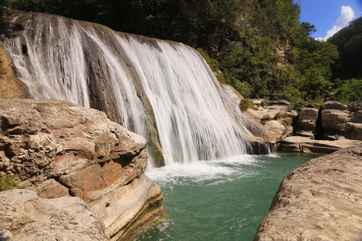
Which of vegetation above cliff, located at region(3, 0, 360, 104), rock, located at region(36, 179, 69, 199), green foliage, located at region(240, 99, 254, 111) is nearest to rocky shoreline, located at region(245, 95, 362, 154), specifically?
green foliage, located at region(240, 99, 254, 111)

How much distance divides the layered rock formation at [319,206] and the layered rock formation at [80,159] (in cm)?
224

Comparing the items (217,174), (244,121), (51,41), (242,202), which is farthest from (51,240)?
(244,121)

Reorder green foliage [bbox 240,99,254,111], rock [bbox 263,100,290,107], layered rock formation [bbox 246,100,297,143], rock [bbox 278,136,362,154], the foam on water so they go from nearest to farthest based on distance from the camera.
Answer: the foam on water, rock [bbox 278,136,362,154], layered rock formation [bbox 246,100,297,143], green foliage [bbox 240,99,254,111], rock [bbox 263,100,290,107]

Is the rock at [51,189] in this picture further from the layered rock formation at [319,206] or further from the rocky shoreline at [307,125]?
the rocky shoreline at [307,125]

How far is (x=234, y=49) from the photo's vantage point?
23.6 meters

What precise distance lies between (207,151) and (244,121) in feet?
13.7

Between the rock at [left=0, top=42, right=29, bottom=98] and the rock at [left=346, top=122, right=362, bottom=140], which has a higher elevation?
the rock at [left=0, top=42, right=29, bottom=98]

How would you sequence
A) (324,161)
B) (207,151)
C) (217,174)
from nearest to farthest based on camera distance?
(324,161) → (217,174) → (207,151)

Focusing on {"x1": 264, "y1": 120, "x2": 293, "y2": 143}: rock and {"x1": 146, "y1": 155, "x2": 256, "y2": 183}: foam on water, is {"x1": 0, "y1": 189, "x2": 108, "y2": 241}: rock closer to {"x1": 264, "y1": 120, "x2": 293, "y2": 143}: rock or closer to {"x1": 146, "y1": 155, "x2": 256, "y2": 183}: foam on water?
{"x1": 146, "y1": 155, "x2": 256, "y2": 183}: foam on water

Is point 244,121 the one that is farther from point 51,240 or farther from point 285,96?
point 51,240

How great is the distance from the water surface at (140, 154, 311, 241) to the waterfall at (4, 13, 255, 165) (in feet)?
4.32

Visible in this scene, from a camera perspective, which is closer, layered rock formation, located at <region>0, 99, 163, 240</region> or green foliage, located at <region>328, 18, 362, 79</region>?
layered rock formation, located at <region>0, 99, 163, 240</region>

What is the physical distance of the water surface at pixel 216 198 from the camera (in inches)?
227

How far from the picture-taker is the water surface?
18.9ft
